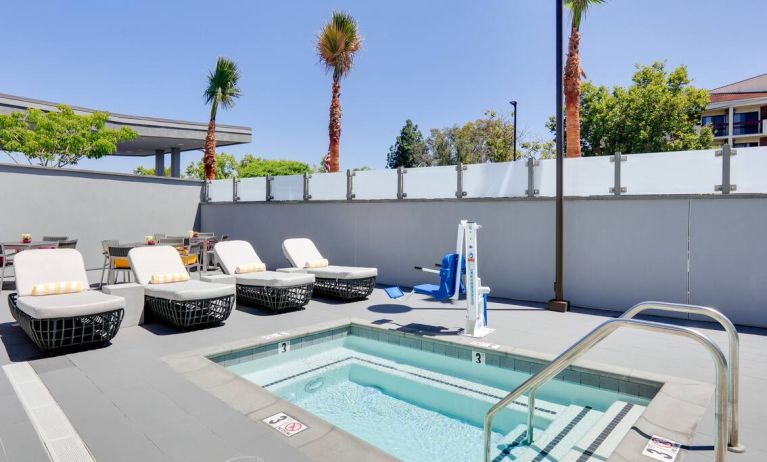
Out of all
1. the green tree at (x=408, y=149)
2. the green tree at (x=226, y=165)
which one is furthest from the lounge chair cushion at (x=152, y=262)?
the green tree at (x=226, y=165)

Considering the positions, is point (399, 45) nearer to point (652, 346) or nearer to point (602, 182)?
point (602, 182)

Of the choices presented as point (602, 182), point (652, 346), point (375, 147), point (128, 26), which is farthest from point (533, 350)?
point (375, 147)

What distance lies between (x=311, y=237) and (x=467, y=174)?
4607 millimetres

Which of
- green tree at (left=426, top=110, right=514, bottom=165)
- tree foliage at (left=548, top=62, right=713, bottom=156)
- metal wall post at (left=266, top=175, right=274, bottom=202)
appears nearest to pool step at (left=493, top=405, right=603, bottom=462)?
metal wall post at (left=266, top=175, right=274, bottom=202)

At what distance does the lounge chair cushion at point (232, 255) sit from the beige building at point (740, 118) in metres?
39.2

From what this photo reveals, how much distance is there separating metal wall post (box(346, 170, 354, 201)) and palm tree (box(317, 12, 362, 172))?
458 cm

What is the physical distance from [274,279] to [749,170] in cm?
724

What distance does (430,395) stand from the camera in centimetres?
458

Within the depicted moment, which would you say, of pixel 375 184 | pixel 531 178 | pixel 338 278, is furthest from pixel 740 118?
pixel 338 278

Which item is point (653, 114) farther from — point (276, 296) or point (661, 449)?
point (661, 449)

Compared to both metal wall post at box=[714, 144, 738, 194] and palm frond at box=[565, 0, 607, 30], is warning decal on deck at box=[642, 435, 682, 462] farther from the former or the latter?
palm frond at box=[565, 0, 607, 30]

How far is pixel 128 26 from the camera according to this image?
16.6m

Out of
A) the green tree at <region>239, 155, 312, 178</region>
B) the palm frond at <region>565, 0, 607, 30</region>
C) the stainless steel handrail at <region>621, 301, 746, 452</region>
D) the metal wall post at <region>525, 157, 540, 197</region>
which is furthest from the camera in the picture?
the green tree at <region>239, 155, 312, 178</region>

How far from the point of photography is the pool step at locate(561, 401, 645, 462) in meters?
3.09
